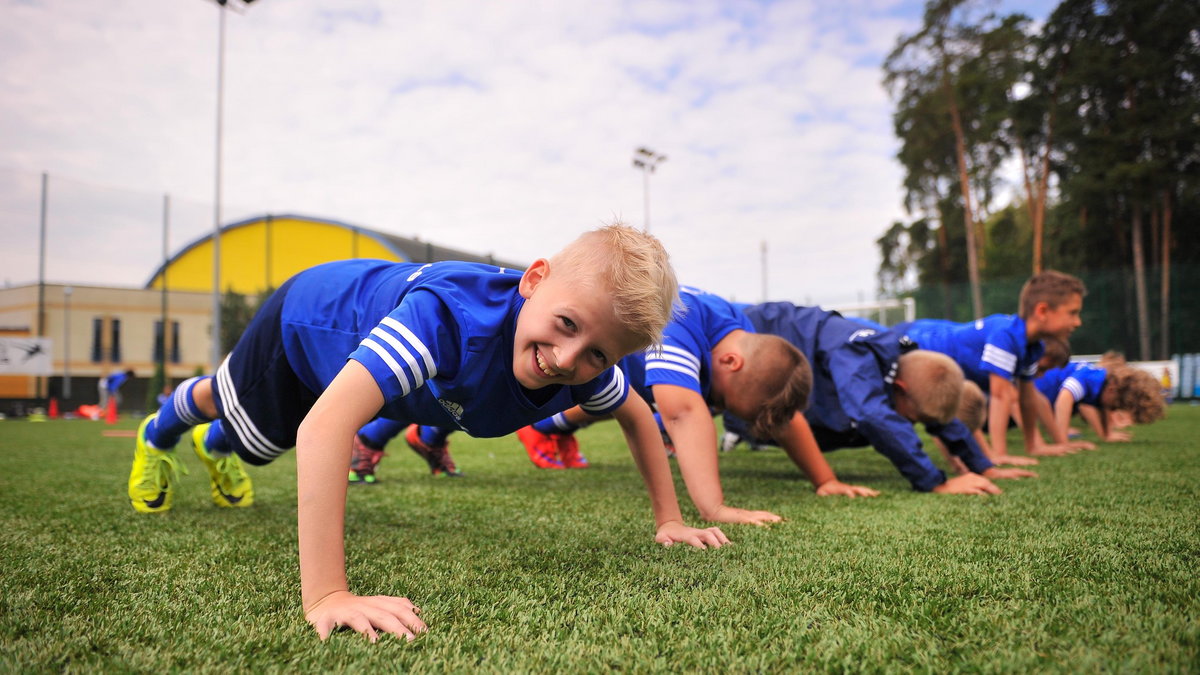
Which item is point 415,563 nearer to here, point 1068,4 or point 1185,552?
point 1185,552

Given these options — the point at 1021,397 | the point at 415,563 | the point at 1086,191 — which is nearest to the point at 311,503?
the point at 415,563

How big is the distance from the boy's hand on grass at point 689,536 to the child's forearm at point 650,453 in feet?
0.10

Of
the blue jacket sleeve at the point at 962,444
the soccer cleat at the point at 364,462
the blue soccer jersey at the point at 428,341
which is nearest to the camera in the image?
the blue soccer jersey at the point at 428,341

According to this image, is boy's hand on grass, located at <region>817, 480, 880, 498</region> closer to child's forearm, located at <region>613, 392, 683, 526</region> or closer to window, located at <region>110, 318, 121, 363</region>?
child's forearm, located at <region>613, 392, 683, 526</region>

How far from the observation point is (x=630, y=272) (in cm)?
166

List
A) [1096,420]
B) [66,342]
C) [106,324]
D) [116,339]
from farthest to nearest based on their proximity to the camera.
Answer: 1. [116,339]
2. [106,324]
3. [66,342]
4. [1096,420]

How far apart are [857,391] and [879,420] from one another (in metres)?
Result: 0.18

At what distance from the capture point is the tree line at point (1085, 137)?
1841 cm

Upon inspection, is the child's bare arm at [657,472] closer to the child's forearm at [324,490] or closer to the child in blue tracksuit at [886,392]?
the child's forearm at [324,490]

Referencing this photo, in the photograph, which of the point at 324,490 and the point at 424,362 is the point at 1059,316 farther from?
the point at 324,490

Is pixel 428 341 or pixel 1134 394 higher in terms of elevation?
pixel 428 341

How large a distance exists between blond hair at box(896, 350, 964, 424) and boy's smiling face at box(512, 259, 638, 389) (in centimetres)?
243

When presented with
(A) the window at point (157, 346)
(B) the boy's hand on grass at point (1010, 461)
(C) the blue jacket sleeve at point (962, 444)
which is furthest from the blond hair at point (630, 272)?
(A) the window at point (157, 346)

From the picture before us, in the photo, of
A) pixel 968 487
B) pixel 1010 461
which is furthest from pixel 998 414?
pixel 968 487
